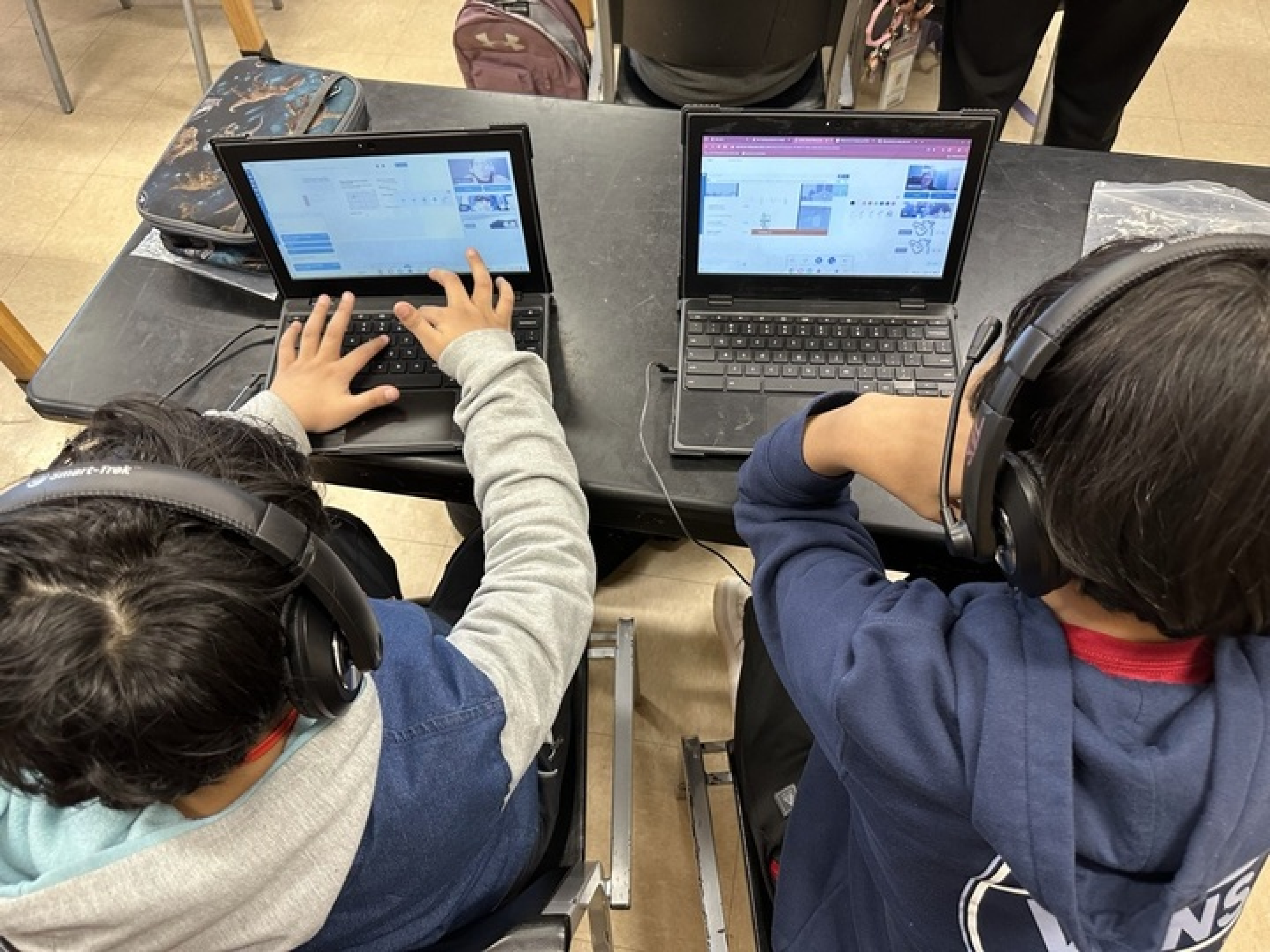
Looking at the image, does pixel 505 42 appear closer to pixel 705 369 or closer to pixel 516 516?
pixel 705 369

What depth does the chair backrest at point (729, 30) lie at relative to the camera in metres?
1.41

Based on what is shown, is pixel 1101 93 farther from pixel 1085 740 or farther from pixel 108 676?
pixel 108 676

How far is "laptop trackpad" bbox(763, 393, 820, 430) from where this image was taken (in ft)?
3.05

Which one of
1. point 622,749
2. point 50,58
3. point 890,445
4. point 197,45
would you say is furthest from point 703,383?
point 50,58

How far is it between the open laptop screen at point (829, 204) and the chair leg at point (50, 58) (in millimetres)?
2174

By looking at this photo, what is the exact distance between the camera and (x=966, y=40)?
1.66 m

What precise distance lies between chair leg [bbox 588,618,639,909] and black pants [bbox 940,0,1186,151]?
1230 mm

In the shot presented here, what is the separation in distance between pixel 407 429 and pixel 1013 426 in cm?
63

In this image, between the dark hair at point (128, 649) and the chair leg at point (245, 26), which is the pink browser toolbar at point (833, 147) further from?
the chair leg at point (245, 26)

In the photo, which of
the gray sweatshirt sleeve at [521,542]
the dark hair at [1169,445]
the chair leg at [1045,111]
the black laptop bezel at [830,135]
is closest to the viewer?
the dark hair at [1169,445]

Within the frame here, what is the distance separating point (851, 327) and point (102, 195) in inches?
79.5

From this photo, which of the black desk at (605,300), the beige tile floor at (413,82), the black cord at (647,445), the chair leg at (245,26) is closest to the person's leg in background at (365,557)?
the black desk at (605,300)

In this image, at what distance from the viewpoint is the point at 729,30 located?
1439 millimetres

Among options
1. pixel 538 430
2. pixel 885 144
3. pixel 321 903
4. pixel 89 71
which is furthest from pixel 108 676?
pixel 89 71
